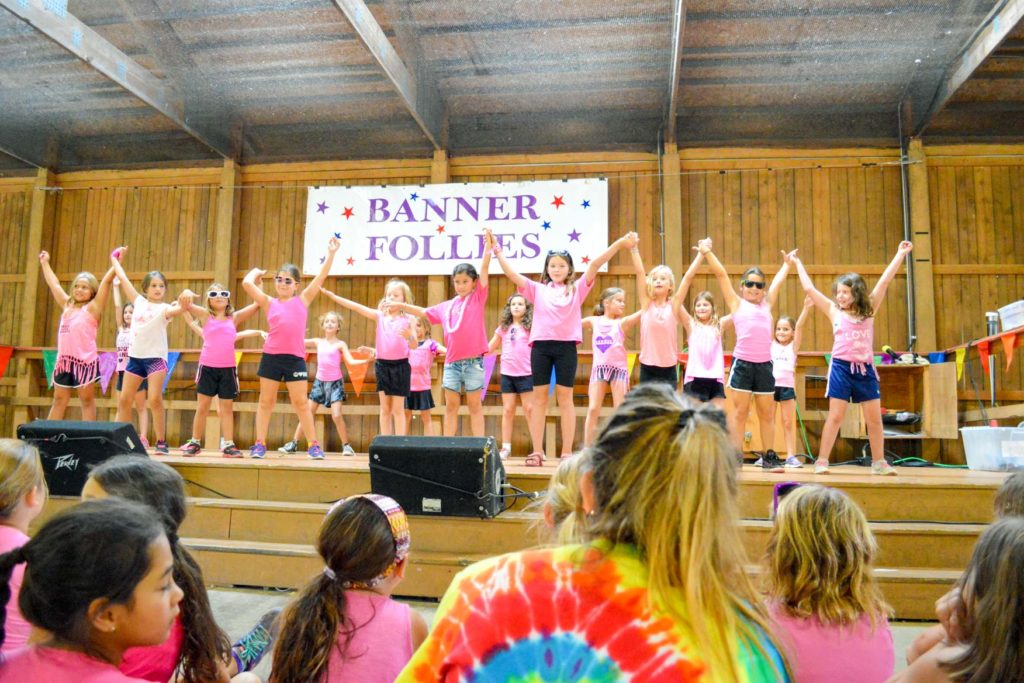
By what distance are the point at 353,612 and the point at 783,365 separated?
6223mm

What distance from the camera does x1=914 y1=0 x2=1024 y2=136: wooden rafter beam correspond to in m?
6.95

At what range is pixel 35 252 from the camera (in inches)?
402

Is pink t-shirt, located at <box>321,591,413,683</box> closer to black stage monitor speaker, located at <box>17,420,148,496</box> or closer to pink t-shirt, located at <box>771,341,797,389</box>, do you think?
black stage monitor speaker, located at <box>17,420,148,496</box>

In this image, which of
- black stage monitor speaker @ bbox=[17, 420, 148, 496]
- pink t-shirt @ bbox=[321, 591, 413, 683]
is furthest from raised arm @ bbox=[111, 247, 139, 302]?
pink t-shirt @ bbox=[321, 591, 413, 683]

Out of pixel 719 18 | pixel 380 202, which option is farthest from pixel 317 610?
pixel 380 202

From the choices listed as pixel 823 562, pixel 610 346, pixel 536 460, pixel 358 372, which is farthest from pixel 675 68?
pixel 823 562

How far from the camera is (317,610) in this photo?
2062mm

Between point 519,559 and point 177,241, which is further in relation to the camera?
point 177,241

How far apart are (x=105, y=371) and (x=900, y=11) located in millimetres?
9270

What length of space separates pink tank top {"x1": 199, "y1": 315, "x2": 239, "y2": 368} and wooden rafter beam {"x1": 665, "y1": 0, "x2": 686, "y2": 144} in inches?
191

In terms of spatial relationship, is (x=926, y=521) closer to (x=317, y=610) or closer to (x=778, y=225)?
(x=317, y=610)

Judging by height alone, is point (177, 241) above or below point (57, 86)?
below

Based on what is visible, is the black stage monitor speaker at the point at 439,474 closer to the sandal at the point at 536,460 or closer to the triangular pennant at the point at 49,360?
the sandal at the point at 536,460

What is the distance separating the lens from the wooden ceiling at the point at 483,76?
7535mm
